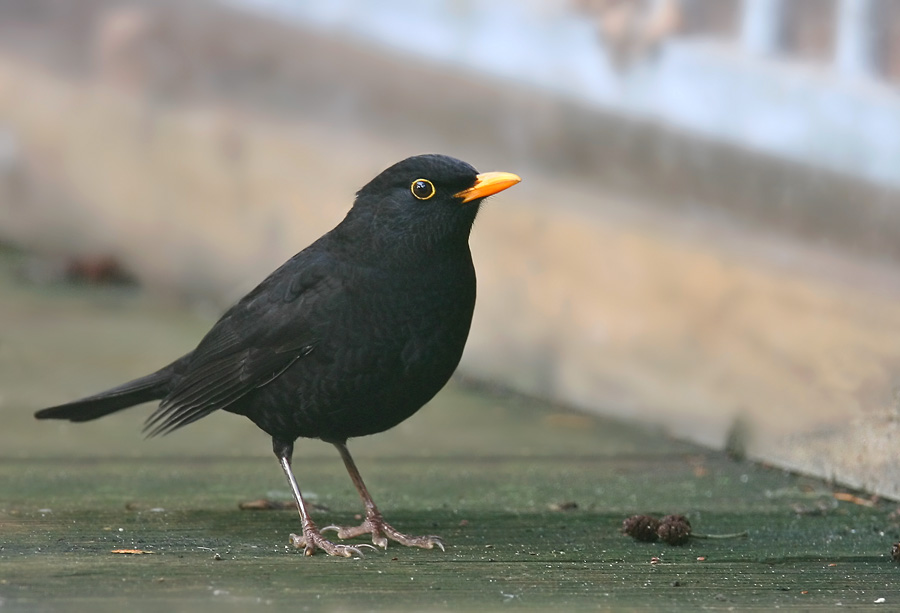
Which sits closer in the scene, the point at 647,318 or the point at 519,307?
the point at 647,318

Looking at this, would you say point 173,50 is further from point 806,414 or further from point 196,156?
point 806,414

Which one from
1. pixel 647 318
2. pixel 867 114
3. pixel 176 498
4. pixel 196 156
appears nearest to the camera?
pixel 176 498

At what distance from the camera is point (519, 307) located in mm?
6215

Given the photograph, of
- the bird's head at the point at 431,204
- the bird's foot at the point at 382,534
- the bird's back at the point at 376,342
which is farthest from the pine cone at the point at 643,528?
the bird's head at the point at 431,204

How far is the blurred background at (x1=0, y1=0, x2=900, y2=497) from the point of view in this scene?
4758 millimetres

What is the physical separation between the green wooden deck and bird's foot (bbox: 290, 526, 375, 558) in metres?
0.05

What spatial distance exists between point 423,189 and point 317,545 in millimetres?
1070

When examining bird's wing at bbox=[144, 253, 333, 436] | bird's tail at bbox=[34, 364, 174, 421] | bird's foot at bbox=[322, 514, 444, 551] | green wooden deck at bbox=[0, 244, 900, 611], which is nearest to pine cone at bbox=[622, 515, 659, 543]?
green wooden deck at bbox=[0, 244, 900, 611]

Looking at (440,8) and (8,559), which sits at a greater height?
(440,8)

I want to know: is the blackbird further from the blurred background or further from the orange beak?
the blurred background

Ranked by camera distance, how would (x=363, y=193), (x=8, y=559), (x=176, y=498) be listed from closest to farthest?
(x=8, y=559)
(x=363, y=193)
(x=176, y=498)

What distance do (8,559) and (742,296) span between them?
9.73 ft

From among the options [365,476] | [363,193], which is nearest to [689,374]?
[365,476]

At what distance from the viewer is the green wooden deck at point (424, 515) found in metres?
3.32
